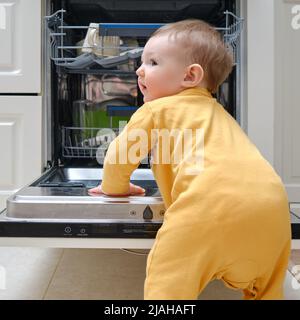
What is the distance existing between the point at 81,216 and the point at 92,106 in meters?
0.75

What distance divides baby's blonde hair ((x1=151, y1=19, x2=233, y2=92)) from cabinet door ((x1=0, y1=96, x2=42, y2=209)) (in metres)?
0.57

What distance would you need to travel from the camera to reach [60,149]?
1.38m

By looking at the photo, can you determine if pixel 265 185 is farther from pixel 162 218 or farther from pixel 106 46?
pixel 106 46

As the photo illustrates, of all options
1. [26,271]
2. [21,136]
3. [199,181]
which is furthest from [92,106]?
[199,181]

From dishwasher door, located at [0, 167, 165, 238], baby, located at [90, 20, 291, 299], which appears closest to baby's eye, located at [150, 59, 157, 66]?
baby, located at [90, 20, 291, 299]

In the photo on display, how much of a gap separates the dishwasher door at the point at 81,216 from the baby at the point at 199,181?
43mm

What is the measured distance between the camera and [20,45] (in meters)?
1.28

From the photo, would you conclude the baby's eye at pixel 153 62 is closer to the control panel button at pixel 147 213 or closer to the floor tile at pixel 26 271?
the control panel button at pixel 147 213

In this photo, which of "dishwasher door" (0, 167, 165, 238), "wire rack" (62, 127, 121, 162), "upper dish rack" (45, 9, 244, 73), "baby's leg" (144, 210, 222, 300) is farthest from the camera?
"wire rack" (62, 127, 121, 162)

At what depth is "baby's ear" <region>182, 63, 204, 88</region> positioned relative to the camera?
0.84m

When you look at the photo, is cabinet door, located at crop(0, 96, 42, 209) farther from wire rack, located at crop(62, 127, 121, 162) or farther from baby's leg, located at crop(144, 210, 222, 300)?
baby's leg, located at crop(144, 210, 222, 300)

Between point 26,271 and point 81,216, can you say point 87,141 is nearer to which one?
point 26,271

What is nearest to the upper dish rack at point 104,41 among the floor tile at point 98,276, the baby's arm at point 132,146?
the baby's arm at point 132,146
